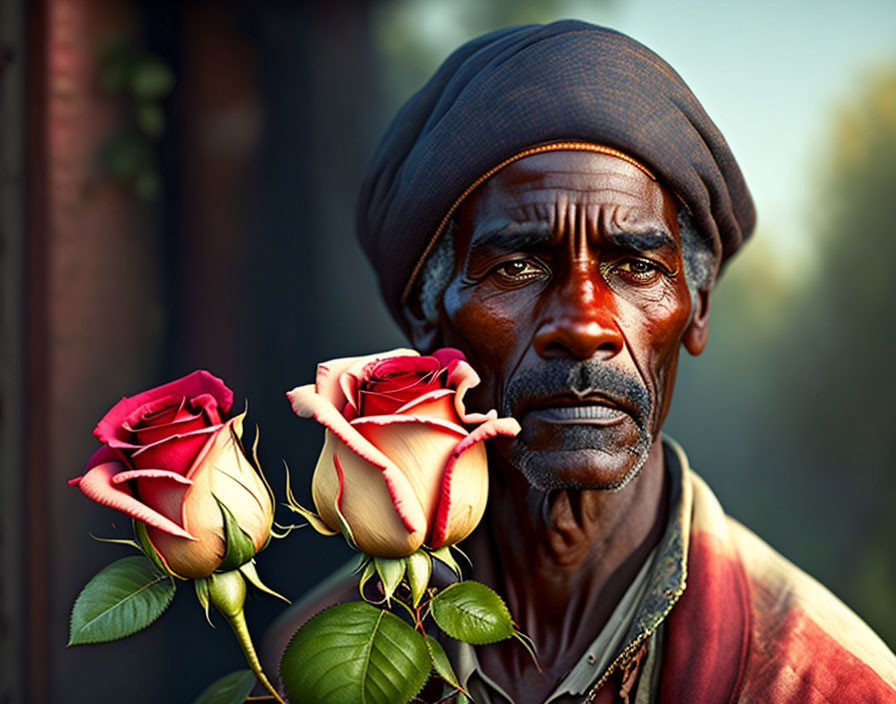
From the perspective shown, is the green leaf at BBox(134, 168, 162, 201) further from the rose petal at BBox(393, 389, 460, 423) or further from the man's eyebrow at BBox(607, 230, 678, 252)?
the rose petal at BBox(393, 389, 460, 423)

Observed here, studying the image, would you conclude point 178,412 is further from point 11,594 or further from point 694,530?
point 11,594

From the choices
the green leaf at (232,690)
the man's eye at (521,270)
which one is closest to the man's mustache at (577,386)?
the man's eye at (521,270)

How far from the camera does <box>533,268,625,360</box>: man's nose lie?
109 centimetres

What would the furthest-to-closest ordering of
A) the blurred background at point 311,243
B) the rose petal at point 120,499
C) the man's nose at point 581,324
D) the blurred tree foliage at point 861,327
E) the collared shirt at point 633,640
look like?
the blurred tree foliage at point 861,327, the blurred background at point 311,243, the collared shirt at point 633,640, the man's nose at point 581,324, the rose petal at point 120,499

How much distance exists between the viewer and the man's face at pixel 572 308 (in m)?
1.12

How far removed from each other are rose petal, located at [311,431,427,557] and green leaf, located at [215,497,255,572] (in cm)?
8

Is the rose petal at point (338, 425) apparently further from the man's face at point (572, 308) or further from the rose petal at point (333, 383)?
the man's face at point (572, 308)

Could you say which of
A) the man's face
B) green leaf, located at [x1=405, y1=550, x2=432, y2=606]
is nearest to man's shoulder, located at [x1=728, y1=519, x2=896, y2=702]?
the man's face

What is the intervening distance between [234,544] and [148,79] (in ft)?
5.06

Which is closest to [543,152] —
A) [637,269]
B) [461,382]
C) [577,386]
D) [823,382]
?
[637,269]

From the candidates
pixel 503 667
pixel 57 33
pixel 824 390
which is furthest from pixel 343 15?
pixel 503 667

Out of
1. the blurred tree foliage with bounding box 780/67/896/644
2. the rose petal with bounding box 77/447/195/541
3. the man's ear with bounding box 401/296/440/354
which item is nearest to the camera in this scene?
the rose petal with bounding box 77/447/195/541

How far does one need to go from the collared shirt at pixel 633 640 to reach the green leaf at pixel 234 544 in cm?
54

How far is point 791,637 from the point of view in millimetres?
1210
